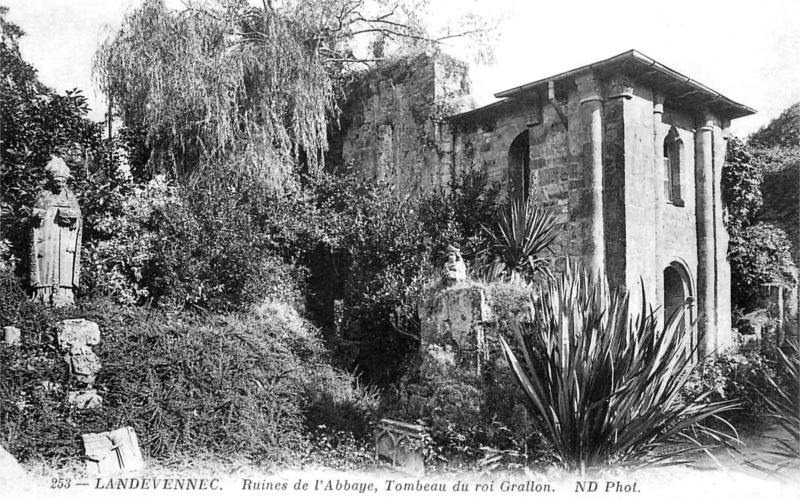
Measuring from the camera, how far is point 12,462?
6.19 metres

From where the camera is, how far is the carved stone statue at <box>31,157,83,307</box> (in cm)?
877

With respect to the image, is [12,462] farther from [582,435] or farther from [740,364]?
[740,364]

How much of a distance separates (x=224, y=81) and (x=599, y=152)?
631cm

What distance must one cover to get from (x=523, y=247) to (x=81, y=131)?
7.60 metres

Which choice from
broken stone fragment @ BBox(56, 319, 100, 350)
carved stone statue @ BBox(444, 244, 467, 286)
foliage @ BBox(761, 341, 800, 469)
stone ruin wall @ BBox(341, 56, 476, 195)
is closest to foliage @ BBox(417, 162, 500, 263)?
stone ruin wall @ BBox(341, 56, 476, 195)

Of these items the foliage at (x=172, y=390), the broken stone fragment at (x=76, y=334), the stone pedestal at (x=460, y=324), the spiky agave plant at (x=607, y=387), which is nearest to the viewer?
the spiky agave plant at (x=607, y=387)

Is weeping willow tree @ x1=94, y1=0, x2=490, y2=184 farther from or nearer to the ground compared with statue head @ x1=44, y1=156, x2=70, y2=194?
farther from the ground

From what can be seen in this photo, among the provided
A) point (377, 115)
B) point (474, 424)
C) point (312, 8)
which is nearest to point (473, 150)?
point (377, 115)

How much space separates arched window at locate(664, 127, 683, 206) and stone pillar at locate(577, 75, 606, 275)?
6.98ft

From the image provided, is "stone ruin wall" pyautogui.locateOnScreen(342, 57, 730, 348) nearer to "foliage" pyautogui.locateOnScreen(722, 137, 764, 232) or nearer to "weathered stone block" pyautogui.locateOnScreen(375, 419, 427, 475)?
"foliage" pyautogui.locateOnScreen(722, 137, 764, 232)

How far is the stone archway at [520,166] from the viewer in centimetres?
1197

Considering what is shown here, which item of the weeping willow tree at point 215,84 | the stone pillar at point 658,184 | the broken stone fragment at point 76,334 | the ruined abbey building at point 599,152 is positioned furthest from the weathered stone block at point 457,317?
the weeping willow tree at point 215,84

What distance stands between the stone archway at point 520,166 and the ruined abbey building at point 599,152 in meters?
0.02

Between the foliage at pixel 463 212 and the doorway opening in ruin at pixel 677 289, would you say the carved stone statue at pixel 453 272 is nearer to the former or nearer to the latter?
the foliage at pixel 463 212
